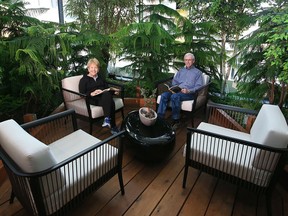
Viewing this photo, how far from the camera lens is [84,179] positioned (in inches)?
57.3

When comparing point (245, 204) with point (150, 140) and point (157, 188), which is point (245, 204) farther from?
point (150, 140)

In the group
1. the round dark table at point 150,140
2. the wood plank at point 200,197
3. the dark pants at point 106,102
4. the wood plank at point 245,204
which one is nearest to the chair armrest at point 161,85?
the dark pants at point 106,102

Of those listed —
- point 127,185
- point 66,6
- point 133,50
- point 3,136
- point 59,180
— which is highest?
point 66,6

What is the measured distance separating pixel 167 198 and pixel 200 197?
0.93 feet

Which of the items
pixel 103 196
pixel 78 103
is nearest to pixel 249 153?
pixel 103 196

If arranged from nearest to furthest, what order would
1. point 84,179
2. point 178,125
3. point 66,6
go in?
point 84,179 → point 178,125 → point 66,6

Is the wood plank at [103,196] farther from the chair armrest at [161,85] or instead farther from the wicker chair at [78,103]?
the chair armrest at [161,85]

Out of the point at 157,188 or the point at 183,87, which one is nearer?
the point at 157,188

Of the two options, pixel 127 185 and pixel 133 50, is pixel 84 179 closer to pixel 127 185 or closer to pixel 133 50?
pixel 127 185

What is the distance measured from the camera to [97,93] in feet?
8.69

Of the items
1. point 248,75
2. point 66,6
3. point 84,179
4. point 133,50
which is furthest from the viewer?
point 66,6

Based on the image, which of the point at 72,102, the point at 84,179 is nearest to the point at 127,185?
the point at 84,179

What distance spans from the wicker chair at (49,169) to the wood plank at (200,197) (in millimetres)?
657

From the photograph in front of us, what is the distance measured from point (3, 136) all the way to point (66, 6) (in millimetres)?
3039
